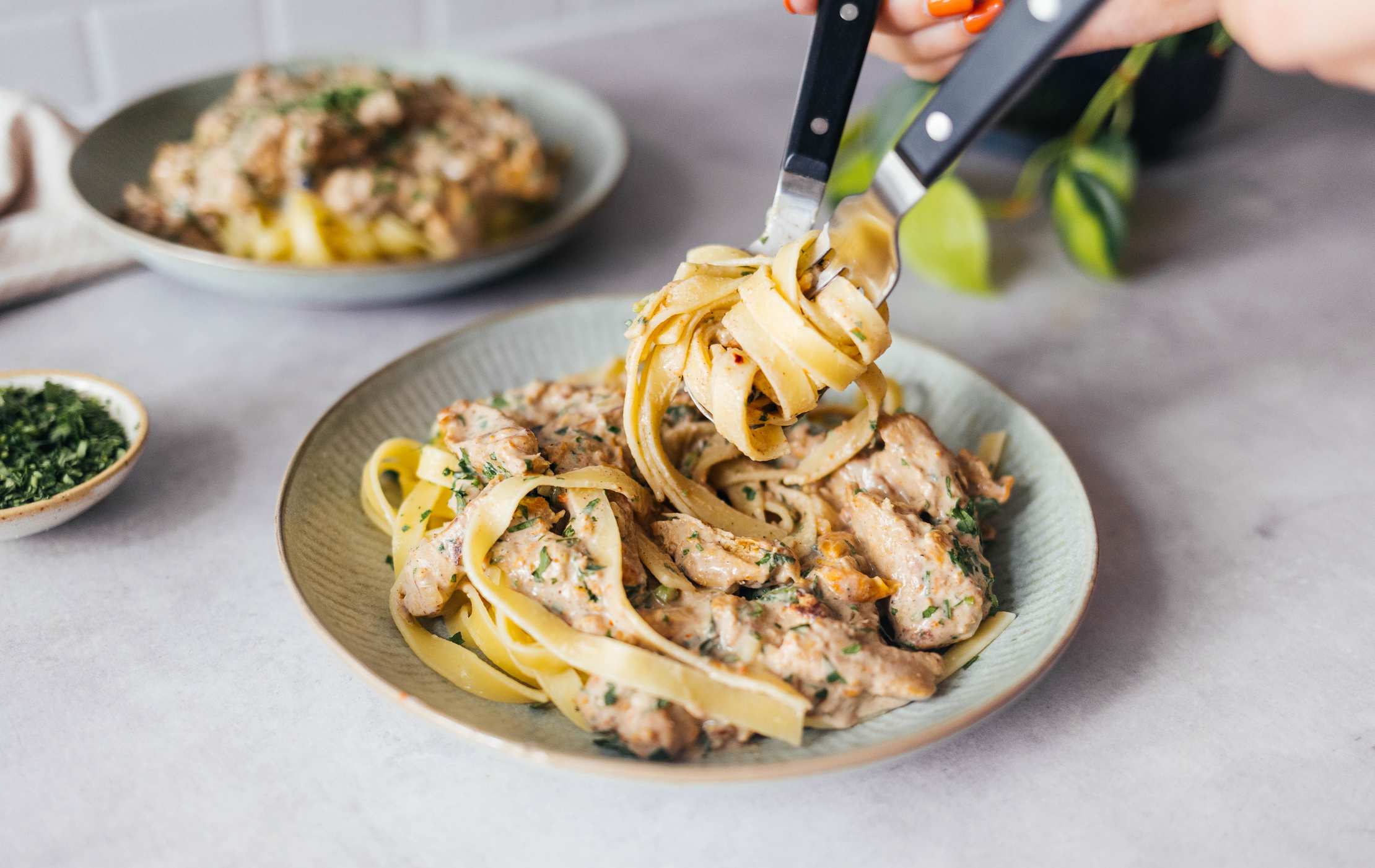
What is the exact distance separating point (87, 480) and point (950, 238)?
257 centimetres

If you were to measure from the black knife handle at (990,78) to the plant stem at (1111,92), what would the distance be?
1728 mm

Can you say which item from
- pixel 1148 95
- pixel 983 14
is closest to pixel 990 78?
pixel 983 14

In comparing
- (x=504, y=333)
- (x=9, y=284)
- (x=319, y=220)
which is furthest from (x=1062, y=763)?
(x=9, y=284)

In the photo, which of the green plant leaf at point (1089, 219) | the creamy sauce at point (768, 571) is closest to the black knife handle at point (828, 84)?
the creamy sauce at point (768, 571)

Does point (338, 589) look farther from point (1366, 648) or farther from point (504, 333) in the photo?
point (1366, 648)

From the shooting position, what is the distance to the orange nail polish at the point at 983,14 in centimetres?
273

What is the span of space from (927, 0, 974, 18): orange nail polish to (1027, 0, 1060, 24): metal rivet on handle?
2.40 feet

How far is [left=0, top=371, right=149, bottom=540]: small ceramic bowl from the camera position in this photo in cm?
237

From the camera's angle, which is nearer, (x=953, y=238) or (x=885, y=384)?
(x=885, y=384)

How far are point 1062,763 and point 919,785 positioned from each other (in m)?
0.28

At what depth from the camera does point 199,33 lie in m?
4.75

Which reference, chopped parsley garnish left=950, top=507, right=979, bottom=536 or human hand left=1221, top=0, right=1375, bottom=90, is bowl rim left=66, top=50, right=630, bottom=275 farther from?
human hand left=1221, top=0, right=1375, bottom=90

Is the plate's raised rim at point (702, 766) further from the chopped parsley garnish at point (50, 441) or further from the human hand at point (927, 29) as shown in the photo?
the human hand at point (927, 29)

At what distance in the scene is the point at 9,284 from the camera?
3.33m
